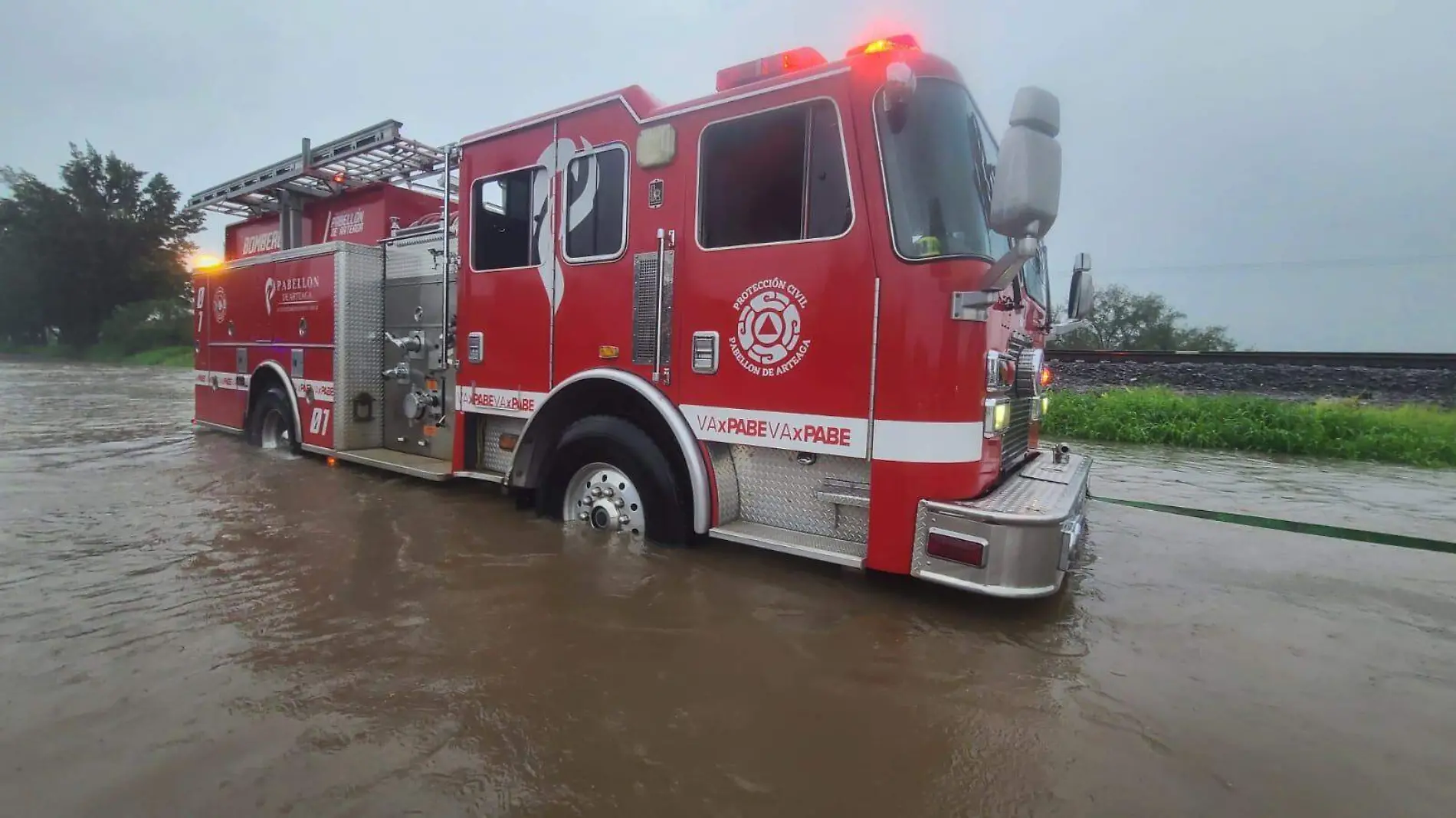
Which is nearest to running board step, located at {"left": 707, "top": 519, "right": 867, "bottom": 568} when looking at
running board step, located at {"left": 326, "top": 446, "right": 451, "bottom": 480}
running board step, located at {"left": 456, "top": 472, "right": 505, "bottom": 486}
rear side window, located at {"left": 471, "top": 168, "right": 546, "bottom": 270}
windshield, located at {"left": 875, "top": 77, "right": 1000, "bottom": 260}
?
windshield, located at {"left": 875, "top": 77, "right": 1000, "bottom": 260}

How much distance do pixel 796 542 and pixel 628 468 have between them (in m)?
1.09

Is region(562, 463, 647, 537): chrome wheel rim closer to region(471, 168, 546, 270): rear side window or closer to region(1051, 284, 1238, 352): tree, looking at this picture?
region(471, 168, 546, 270): rear side window

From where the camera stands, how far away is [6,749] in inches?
84.3

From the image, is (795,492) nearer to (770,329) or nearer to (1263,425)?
(770,329)

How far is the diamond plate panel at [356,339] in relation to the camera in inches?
246

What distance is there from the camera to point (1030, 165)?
2.56m

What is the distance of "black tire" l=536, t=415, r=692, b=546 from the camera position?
12.5 ft

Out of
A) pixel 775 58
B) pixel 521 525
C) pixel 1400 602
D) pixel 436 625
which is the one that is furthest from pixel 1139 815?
pixel 521 525

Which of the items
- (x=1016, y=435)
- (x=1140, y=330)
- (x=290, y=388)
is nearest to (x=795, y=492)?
(x=1016, y=435)

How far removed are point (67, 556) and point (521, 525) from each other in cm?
243

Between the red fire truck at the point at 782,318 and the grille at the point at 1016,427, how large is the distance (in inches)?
1.3

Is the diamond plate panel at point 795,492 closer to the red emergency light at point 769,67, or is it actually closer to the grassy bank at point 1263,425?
the red emergency light at point 769,67

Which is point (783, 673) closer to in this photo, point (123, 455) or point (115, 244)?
point (123, 455)

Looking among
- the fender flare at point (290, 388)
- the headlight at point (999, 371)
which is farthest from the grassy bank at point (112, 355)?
the headlight at point (999, 371)
